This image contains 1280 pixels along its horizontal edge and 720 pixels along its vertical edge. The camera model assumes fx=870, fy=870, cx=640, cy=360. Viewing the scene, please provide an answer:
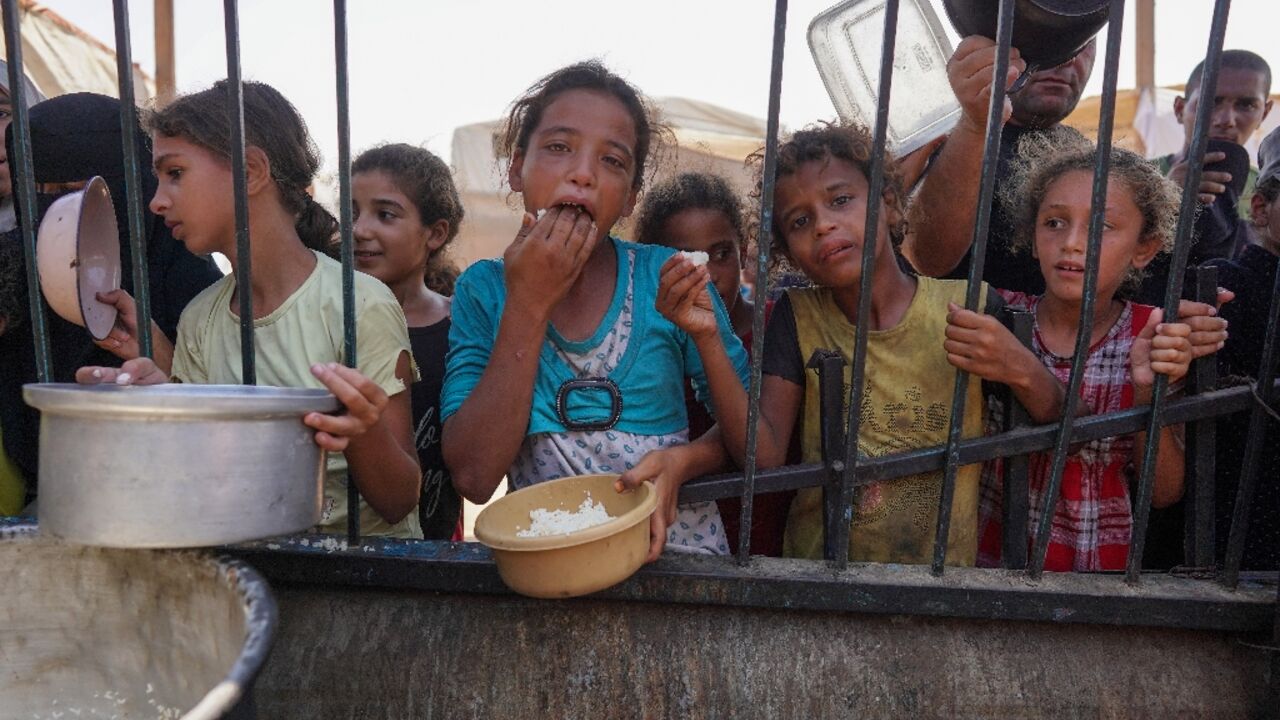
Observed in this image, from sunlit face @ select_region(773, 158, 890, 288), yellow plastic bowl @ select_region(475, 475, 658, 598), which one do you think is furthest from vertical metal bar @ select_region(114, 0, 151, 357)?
sunlit face @ select_region(773, 158, 890, 288)

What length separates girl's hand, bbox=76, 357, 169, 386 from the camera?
1358 mm

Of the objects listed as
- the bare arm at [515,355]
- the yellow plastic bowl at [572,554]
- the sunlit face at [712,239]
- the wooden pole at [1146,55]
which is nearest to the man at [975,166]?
the sunlit face at [712,239]

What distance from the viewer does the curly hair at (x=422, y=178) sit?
2.97m

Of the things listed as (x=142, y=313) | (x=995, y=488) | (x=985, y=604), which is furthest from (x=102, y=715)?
(x=995, y=488)

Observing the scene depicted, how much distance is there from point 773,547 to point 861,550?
416mm

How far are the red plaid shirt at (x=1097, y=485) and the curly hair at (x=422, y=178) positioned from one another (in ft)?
6.29

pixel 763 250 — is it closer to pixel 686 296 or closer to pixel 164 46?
pixel 686 296

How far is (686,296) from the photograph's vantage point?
4.95 feet

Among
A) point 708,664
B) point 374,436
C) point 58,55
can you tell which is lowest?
point 708,664

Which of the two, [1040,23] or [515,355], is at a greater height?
→ [1040,23]

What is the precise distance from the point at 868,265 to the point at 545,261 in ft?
1.84

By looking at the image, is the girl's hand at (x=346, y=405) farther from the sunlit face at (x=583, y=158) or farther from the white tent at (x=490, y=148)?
the white tent at (x=490, y=148)

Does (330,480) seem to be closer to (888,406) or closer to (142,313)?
Result: (142,313)

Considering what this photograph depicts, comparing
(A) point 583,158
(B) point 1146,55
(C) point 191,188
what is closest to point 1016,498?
(A) point 583,158
